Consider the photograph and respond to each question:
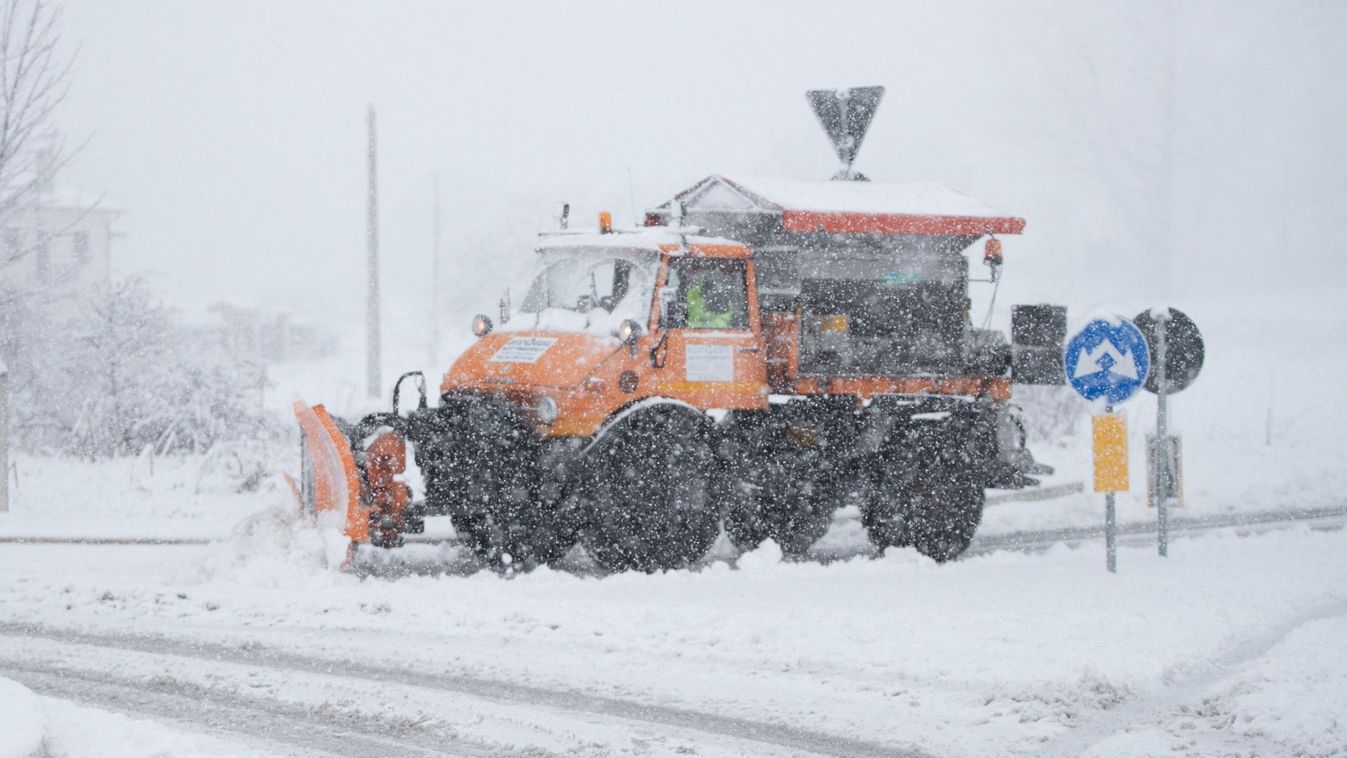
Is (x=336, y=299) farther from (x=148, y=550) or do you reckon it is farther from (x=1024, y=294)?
(x=148, y=550)

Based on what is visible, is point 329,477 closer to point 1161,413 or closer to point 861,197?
point 861,197

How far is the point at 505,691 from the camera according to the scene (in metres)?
6.86

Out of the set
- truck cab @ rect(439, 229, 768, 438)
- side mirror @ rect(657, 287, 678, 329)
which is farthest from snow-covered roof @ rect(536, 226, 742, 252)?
side mirror @ rect(657, 287, 678, 329)

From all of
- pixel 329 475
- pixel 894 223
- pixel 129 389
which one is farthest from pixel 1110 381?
pixel 129 389

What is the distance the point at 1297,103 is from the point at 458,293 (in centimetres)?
3722

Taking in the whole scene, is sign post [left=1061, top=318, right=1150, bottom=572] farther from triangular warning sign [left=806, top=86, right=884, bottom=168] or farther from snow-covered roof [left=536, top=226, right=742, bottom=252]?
triangular warning sign [left=806, top=86, right=884, bottom=168]

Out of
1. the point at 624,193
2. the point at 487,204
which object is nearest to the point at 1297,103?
the point at 624,193

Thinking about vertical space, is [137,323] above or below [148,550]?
above

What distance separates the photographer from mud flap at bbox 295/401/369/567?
383 inches

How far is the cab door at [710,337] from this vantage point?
35.4ft

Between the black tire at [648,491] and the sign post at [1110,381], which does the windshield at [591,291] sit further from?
the sign post at [1110,381]

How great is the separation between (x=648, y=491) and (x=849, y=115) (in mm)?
5641

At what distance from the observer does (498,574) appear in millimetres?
10344

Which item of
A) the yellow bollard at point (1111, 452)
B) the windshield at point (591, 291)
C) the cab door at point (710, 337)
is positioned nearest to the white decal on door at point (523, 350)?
the windshield at point (591, 291)
